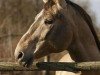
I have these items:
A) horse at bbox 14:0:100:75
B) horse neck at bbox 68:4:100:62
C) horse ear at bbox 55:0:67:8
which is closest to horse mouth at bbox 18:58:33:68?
horse at bbox 14:0:100:75

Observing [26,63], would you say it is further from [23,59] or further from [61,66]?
[61,66]

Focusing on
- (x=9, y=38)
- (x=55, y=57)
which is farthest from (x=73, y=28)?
(x=9, y=38)

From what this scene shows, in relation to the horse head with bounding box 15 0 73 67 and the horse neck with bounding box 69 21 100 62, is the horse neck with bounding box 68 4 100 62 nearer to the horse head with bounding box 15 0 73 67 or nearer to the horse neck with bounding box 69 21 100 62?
the horse neck with bounding box 69 21 100 62

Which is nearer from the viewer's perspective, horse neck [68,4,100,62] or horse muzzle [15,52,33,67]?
horse muzzle [15,52,33,67]

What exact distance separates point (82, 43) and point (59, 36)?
0.36 m

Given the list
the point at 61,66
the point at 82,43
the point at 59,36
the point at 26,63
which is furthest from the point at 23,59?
the point at 82,43

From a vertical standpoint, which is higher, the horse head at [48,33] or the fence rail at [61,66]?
the horse head at [48,33]

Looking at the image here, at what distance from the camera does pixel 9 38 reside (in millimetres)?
15172

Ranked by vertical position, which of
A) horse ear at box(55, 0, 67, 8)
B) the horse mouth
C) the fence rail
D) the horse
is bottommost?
the fence rail

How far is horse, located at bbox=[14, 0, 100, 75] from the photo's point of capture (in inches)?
202

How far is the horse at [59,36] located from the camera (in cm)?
513

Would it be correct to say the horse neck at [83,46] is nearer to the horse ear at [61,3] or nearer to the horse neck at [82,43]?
the horse neck at [82,43]

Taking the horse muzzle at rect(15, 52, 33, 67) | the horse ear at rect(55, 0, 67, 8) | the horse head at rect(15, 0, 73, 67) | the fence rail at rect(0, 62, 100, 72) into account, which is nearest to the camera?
the fence rail at rect(0, 62, 100, 72)

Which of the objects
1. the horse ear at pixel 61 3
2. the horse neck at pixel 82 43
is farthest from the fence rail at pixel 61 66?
the horse ear at pixel 61 3
